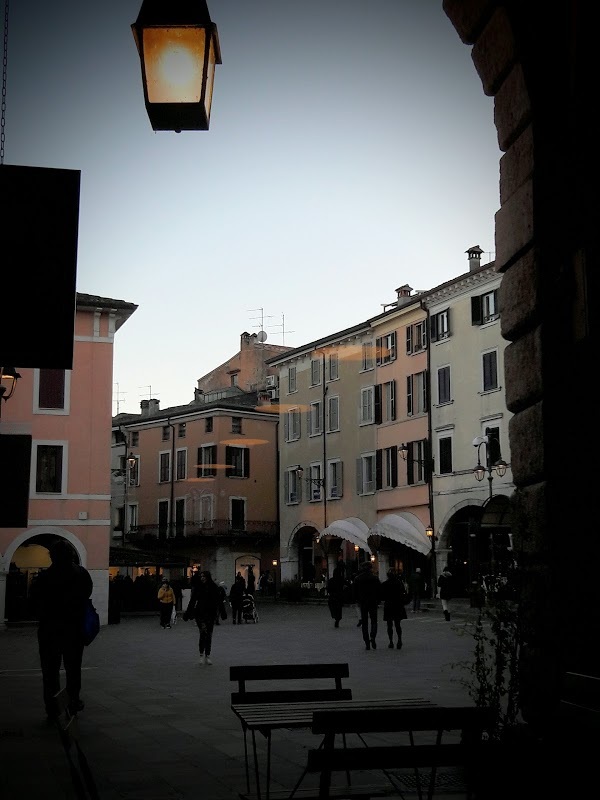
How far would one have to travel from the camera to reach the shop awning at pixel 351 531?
48.8m

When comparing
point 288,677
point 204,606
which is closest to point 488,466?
point 204,606

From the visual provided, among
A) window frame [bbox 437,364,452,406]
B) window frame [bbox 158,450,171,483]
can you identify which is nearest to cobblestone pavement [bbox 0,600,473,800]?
window frame [bbox 437,364,452,406]

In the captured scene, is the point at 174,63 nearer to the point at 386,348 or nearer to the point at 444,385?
the point at 444,385

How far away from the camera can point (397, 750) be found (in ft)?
14.4

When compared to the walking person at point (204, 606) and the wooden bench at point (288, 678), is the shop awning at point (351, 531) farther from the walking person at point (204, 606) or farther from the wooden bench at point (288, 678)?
the wooden bench at point (288, 678)

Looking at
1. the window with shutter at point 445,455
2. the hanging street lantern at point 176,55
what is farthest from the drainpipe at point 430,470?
the hanging street lantern at point 176,55

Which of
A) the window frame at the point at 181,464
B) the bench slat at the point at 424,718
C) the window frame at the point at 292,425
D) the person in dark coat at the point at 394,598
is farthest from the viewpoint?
the window frame at the point at 181,464

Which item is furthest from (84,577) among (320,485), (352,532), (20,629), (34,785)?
(320,485)

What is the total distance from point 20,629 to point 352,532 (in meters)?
21.3

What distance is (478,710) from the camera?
5.05m

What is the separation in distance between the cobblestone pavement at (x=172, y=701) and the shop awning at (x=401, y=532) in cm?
1684

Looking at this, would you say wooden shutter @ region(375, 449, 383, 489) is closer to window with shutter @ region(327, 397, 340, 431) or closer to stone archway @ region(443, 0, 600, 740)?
window with shutter @ region(327, 397, 340, 431)

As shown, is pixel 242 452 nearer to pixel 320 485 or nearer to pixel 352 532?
pixel 320 485

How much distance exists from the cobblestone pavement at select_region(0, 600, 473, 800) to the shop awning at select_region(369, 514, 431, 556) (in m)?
16.8
